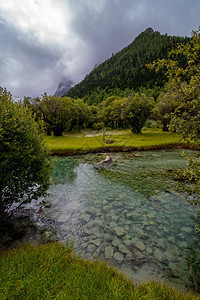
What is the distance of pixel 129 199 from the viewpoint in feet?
31.1

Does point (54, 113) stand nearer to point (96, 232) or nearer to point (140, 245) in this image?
point (96, 232)

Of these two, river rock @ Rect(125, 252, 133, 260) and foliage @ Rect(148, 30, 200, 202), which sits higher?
foliage @ Rect(148, 30, 200, 202)

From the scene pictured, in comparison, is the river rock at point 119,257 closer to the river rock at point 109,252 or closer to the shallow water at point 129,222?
the shallow water at point 129,222

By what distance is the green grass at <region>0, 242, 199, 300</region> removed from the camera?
2.88m

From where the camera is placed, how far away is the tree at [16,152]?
18.7 feet

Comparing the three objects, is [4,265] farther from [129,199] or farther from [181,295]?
[129,199]

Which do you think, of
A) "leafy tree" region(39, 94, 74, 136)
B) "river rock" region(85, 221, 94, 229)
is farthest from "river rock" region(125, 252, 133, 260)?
"leafy tree" region(39, 94, 74, 136)

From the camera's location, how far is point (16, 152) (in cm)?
582

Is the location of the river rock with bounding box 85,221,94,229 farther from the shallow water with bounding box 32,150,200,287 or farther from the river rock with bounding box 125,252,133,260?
the river rock with bounding box 125,252,133,260

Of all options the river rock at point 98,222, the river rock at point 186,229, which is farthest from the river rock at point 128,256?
the river rock at point 186,229

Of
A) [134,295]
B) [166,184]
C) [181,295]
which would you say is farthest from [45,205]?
[166,184]

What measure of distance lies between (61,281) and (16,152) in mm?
4840

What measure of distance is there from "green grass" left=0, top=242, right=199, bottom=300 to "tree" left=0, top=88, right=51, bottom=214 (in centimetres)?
270

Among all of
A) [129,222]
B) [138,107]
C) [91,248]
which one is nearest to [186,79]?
[129,222]
